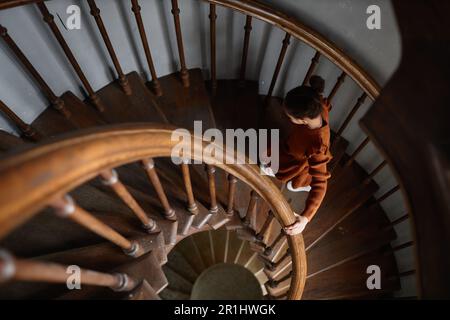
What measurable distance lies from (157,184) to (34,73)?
3.43 ft

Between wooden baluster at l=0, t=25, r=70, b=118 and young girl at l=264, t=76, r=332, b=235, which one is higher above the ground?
wooden baluster at l=0, t=25, r=70, b=118

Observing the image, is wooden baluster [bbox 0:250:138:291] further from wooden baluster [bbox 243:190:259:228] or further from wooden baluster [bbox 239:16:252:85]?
wooden baluster [bbox 239:16:252:85]

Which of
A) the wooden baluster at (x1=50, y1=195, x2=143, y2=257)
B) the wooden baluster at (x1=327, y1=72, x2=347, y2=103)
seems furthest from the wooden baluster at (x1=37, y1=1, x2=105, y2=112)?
the wooden baluster at (x1=327, y1=72, x2=347, y2=103)

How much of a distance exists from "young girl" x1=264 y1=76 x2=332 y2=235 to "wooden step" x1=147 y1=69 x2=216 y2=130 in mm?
683

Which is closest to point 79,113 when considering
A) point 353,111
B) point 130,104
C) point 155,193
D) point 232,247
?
point 130,104

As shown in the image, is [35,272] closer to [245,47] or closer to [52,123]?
[52,123]

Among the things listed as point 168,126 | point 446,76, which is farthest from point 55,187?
point 446,76

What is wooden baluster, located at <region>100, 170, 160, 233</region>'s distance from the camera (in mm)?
1198

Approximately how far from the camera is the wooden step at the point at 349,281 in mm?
2977

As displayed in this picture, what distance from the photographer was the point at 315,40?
95.3 inches

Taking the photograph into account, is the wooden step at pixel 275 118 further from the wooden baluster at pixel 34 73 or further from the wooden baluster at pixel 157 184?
the wooden baluster at pixel 34 73

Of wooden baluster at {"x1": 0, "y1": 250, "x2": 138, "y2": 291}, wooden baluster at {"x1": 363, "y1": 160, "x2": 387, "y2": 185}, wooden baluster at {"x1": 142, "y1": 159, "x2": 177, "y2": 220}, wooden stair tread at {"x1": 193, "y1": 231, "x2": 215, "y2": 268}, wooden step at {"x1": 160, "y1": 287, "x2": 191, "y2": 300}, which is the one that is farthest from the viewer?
wooden stair tread at {"x1": 193, "y1": 231, "x2": 215, "y2": 268}
